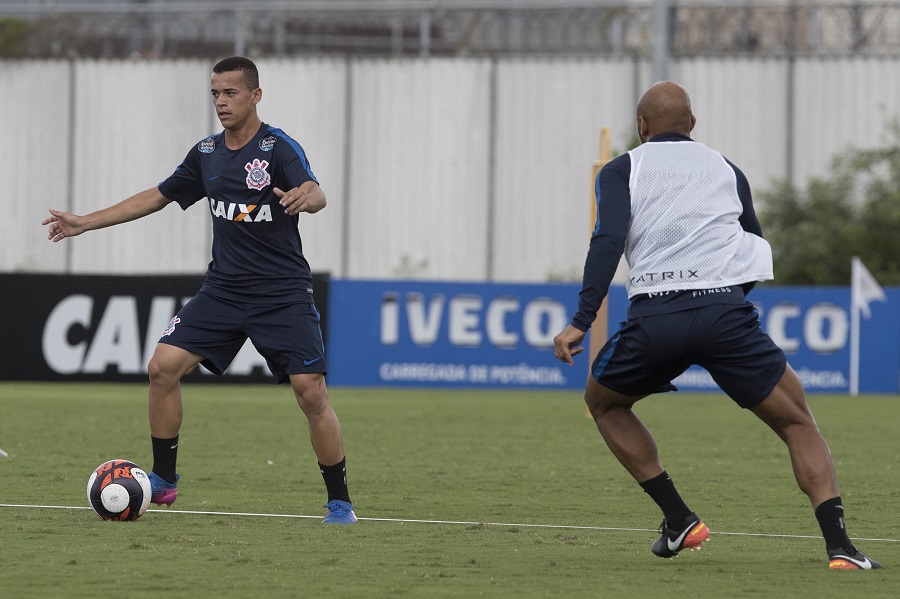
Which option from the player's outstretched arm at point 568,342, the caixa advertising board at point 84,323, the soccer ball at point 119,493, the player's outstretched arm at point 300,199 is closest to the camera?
the player's outstretched arm at point 568,342

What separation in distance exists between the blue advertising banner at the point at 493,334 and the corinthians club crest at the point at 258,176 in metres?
13.1

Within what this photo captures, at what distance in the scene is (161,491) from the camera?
308 inches

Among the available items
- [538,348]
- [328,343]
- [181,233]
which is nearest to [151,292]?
[328,343]

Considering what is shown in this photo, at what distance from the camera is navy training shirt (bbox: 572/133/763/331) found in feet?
19.3

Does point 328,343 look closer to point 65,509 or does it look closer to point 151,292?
point 151,292

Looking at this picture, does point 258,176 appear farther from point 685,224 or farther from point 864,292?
point 864,292

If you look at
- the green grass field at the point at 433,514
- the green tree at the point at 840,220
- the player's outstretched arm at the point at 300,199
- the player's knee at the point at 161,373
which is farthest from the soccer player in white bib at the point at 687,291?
the green tree at the point at 840,220

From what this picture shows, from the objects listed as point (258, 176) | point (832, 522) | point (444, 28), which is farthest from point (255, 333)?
point (444, 28)

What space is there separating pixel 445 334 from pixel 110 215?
42.5 feet

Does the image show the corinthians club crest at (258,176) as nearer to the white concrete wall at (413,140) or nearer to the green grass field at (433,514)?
the green grass field at (433,514)

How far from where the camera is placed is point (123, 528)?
7.12m

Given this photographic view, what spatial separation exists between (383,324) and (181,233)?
9395mm

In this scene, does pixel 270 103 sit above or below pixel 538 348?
above

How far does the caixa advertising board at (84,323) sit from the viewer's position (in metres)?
20.0
